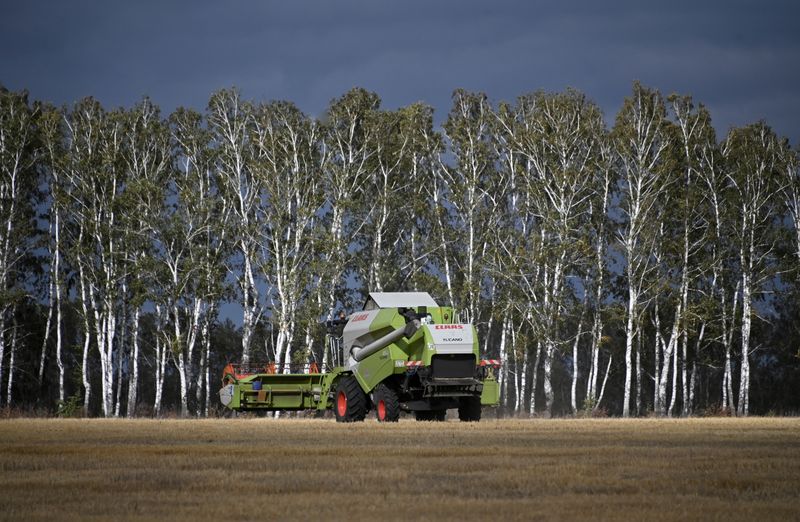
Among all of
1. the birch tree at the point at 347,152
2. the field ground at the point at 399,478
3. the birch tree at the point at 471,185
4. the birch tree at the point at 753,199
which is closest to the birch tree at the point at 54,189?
the birch tree at the point at 347,152

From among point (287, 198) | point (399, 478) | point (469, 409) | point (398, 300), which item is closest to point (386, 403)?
point (469, 409)

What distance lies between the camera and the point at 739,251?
67625mm

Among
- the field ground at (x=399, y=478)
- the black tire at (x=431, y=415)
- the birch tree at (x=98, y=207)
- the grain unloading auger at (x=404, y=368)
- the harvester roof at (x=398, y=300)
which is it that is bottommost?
the field ground at (x=399, y=478)

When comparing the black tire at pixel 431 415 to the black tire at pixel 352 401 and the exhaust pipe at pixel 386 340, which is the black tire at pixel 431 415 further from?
the exhaust pipe at pixel 386 340

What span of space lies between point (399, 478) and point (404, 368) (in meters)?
19.4

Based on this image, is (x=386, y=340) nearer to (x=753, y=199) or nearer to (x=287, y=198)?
(x=287, y=198)

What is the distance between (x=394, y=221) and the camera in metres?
71.9

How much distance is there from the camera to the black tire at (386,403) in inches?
1410

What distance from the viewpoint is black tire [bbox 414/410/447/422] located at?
38.9m

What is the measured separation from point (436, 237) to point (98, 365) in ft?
105

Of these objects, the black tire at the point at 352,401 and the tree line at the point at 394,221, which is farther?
the tree line at the point at 394,221

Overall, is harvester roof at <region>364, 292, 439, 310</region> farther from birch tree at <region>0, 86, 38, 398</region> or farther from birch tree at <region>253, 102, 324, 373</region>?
birch tree at <region>0, 86, 38, 398</region>

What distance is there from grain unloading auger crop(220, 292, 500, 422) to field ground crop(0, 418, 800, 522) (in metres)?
9.52

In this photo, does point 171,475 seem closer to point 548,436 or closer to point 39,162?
point 548,436
